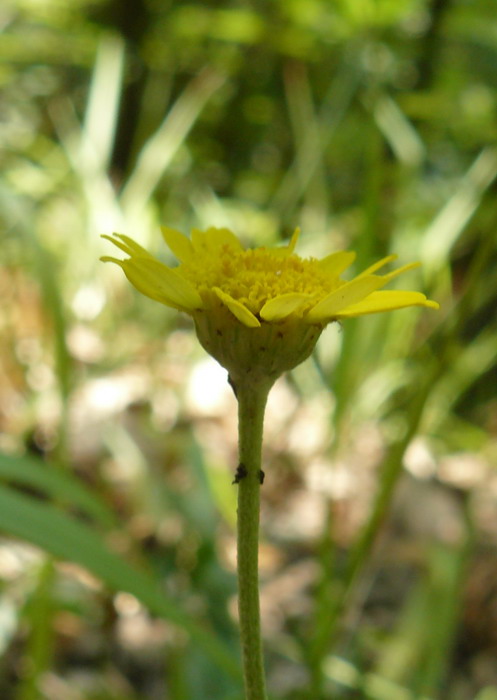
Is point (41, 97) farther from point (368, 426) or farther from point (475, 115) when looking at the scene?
point (368, 426)

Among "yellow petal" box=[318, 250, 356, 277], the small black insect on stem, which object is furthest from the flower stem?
"yellow petal" box=[318, 250, 356, 277]

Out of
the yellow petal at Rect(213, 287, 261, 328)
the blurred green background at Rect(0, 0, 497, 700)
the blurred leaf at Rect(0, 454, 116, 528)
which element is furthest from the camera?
the blurred green background at Rect(0, 0, 497, 700)

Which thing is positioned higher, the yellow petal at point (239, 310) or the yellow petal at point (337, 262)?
the yellow petal at point (337, 262)

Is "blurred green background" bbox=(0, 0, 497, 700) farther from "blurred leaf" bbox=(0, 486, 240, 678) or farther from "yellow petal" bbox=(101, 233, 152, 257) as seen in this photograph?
"yellow petal" bbox=(101, 233, 152, 257)

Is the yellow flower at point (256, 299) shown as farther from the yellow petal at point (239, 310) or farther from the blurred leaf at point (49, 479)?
the blurred leaf at point (49, 479)

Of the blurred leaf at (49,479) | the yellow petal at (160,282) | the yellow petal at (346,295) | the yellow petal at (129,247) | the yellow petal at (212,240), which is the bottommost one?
the yellow petal at (346,295)

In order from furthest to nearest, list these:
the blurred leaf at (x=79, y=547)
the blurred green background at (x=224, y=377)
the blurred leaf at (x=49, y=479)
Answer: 1. the blurred green background at (x=224, y=377)
2. the blurred leaf at (x=49, y=479)
3. the blurred leaf at (x=79, y=547)

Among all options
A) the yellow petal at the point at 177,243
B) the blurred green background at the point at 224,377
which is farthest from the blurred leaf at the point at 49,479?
the yellow petal at the point at 177,243
